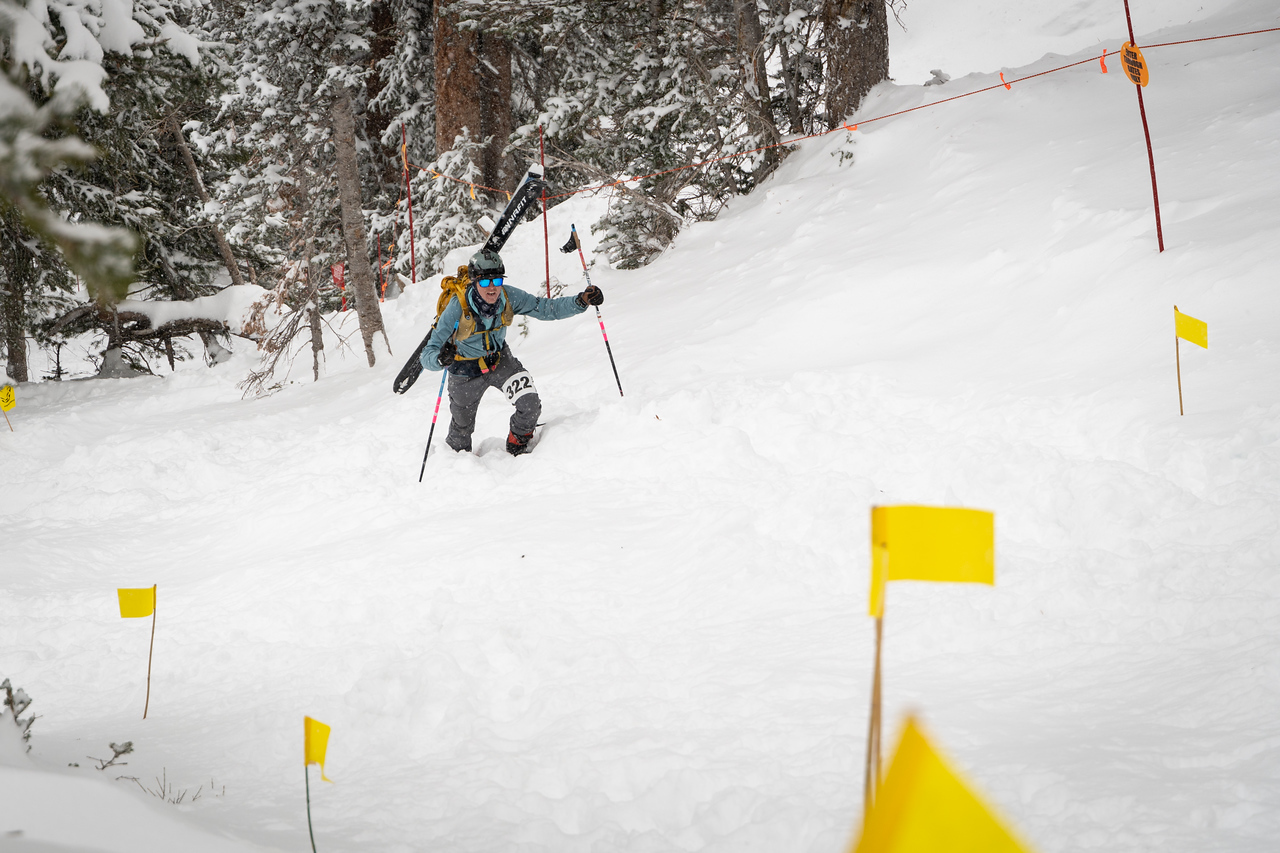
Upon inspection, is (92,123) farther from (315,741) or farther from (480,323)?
(315,741)

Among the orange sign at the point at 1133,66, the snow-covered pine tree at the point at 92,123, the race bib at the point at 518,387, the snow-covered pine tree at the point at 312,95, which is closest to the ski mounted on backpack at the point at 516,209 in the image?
the race bib at the point at 518,387

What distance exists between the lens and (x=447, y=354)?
249 inches

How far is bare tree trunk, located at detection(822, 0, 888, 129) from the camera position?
1035 centimetres

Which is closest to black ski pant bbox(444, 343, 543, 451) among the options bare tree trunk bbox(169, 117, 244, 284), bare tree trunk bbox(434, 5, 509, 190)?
bare tree trunk bbox(434, 5, 509, 190)

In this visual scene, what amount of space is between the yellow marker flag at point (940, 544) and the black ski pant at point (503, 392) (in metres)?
4.76

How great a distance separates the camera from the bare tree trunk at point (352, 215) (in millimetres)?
11406

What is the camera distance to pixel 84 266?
2232 mm

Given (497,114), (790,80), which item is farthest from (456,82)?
(790,80)

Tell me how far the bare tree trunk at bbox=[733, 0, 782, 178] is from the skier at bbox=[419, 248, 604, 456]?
6.10 meters

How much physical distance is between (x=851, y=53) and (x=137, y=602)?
10809 millimetres

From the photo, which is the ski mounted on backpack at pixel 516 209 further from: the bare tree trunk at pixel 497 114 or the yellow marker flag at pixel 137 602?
the bare tree trunk at pixel 497 114

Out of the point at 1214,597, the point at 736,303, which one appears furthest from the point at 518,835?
the point at 736,303

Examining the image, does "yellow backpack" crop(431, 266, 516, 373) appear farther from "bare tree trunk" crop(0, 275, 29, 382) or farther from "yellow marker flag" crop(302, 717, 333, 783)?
"bare tree trunk" crop(0, 275, 29, 382)

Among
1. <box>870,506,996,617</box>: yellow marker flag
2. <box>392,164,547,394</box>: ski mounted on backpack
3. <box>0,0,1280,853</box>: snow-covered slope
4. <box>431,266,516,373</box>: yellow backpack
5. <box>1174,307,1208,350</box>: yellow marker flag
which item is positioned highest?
<box>392,164,547,394</box>: ski mounted on backpack
